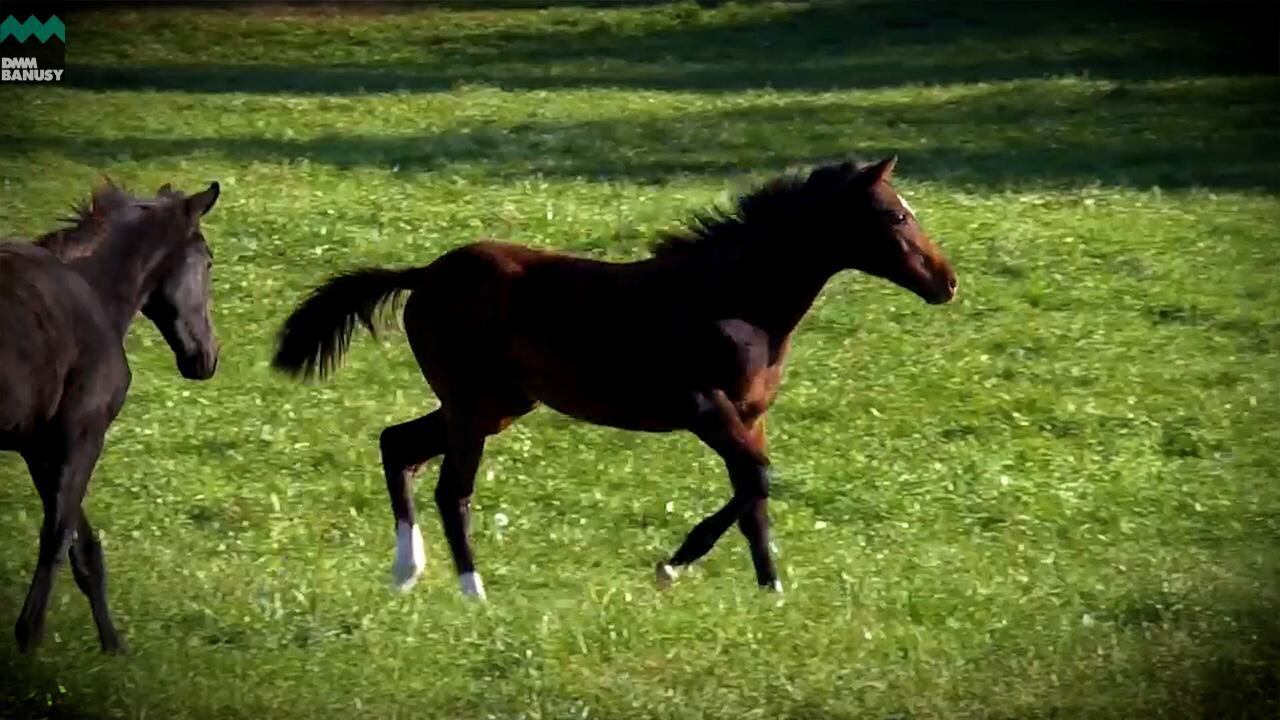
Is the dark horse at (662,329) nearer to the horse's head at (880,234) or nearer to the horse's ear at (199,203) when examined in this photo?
→ the horse's head at (880,234)

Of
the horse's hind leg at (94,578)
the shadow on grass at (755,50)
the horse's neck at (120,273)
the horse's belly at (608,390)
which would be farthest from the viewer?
the shadow on grass at (755,50)

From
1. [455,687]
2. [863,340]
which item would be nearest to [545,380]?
[455,687]

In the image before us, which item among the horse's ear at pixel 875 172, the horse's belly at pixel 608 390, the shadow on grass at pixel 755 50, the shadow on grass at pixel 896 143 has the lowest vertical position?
the shadow on grass at pixel 896 143

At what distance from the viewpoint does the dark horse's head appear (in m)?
9.91

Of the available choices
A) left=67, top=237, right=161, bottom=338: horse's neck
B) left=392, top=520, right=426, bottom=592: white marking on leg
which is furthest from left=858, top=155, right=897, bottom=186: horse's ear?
left=67, top=237, right=161, bottom=338: horse's neck

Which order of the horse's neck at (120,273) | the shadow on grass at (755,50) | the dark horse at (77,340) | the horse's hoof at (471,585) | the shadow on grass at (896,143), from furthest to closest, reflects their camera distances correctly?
the shadow on grass at (755,50) < the shadow on grass at (896,143) < the horse's hoof at (471,585) < the horse's neck at (120,273) < the dark horse at (77,340)

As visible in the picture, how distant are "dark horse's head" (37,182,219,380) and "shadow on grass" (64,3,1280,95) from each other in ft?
54.4

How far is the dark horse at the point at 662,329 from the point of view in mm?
9969

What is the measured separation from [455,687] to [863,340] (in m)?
8.60

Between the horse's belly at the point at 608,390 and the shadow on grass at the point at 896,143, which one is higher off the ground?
the horse's belly at the point at 608,390

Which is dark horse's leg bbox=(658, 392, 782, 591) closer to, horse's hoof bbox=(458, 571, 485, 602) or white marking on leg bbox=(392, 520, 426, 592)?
horse's hoof bbox=(458, 571, 485, 602)

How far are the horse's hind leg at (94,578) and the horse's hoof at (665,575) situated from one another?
97.8 inches

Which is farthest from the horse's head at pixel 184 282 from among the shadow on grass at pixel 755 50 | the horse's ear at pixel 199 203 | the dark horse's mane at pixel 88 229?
the shadow on grass at pixel 755 50

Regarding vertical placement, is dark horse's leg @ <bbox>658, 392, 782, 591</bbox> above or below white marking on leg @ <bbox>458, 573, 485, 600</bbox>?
Result: above
